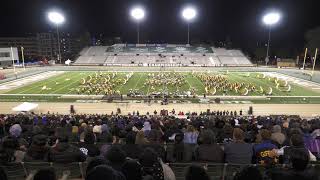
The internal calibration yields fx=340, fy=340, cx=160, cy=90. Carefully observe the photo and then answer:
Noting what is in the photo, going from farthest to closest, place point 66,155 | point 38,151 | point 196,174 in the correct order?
point 38,151, point 66,155, point 196,174

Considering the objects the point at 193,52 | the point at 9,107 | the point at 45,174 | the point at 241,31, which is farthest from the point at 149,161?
the point at 241,31

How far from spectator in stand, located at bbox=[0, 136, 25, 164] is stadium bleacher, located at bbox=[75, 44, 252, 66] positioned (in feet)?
230

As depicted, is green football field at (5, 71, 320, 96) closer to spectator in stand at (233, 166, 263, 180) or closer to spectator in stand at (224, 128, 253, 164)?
spectator in stand at (224, 128, 253, 164)

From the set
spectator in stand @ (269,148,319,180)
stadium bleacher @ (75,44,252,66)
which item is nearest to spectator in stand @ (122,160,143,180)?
spectator in stand @ (269,148,319,180)

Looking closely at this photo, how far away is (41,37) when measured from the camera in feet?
398

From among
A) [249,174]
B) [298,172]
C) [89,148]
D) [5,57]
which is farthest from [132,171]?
[5,57]

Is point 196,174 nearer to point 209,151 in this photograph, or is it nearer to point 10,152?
point 209,151

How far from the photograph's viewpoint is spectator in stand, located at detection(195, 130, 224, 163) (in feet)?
21.8

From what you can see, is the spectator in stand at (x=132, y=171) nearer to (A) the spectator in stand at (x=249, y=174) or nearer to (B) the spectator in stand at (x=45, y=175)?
(B) the spectator in stand at (x=45, y=175)

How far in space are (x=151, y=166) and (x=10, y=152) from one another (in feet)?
11.5

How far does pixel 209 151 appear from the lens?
6.65 metres

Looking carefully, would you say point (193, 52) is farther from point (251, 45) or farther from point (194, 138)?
point (194, 138)

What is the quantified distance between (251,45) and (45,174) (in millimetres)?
97203

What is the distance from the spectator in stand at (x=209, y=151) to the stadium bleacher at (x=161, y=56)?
70.8 metres
